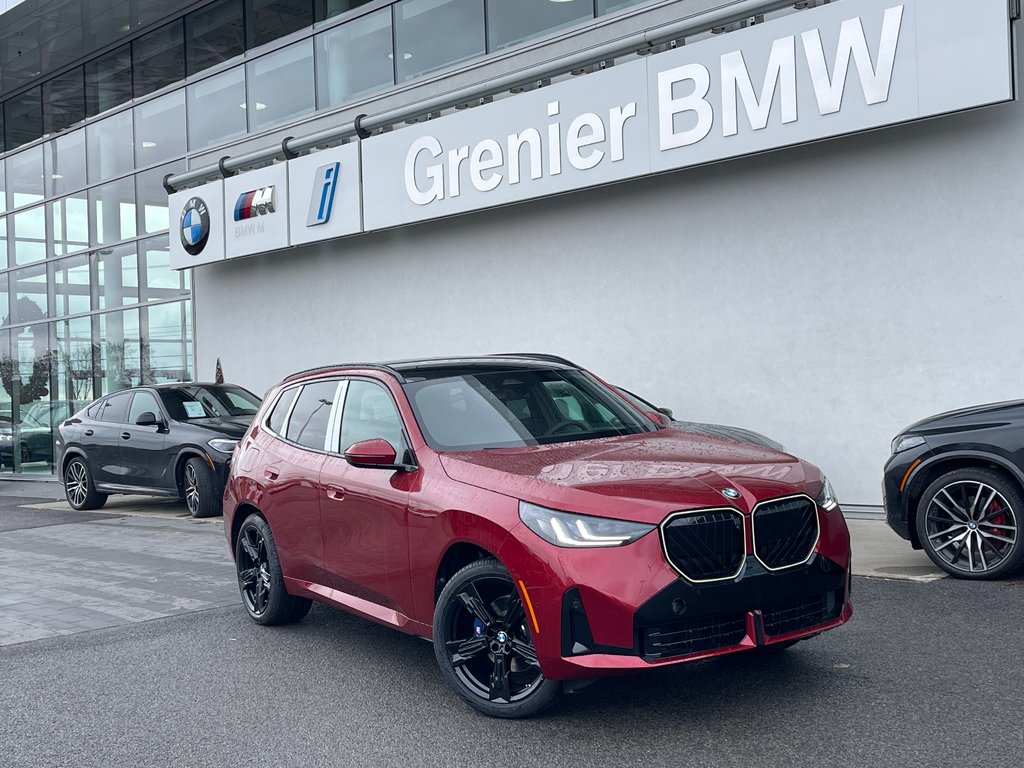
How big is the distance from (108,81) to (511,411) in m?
20.1

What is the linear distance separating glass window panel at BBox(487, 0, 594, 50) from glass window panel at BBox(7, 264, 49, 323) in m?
13.6

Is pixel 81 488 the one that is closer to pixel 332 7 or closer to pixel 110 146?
pixel 332 7

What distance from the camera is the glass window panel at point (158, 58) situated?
2108cm

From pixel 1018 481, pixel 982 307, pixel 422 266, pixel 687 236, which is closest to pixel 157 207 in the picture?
pixel 422 266

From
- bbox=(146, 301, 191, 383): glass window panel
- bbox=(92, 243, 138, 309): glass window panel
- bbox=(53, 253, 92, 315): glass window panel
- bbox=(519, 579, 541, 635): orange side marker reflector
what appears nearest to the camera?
bbox=(519, 579, 541, 635): orange side marker reflector

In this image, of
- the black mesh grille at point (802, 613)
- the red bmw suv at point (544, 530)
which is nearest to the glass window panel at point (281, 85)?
the red bmw suv at point (544, 530)

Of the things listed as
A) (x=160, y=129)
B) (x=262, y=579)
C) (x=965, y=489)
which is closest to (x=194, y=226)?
(x=160, y=129)

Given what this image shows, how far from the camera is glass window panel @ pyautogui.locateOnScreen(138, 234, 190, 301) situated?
20.5 meters

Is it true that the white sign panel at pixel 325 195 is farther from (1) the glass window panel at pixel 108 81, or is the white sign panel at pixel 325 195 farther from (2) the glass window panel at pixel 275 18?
(1) the glass window panel at pixel 108 81

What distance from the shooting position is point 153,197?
834 inches

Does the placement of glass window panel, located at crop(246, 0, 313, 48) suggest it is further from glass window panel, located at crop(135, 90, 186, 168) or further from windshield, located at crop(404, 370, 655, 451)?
windshield, located at crop(404, 370, 655, 451)

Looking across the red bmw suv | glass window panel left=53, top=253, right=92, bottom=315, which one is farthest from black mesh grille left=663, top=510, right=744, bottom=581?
glass window panel left=53, top=253, right=92, bottom=315

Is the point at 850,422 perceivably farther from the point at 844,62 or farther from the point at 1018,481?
the point at 1018,481

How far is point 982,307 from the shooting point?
10.4m
